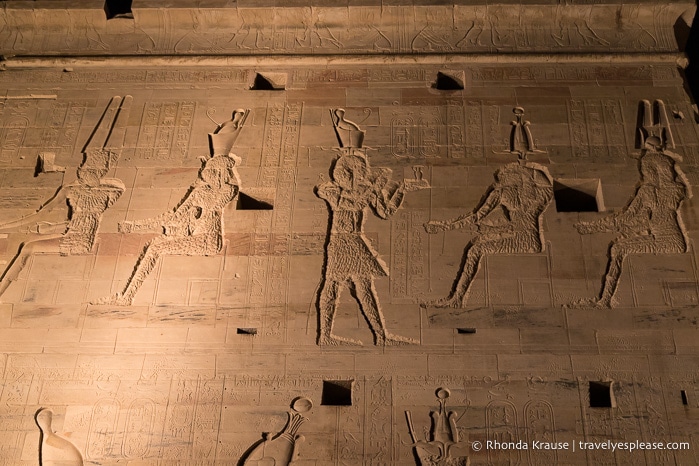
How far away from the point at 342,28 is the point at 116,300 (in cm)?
398

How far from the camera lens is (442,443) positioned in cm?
539

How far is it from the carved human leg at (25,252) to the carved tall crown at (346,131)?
3006mm

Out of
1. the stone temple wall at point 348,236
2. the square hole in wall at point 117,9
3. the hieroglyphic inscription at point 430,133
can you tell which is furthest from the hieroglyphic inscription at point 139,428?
the square hole in wall at point 117,9

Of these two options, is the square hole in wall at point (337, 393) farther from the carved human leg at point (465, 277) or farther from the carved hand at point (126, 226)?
the carved hand at point (126, 226)

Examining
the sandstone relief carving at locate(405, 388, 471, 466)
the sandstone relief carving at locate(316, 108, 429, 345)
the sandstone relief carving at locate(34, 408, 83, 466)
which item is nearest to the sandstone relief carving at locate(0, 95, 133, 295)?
the sandstone relief carving at locate(34, 408, 83, 466)

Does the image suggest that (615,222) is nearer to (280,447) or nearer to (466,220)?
(466,220)

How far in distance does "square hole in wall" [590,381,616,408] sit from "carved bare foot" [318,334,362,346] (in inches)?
81.0

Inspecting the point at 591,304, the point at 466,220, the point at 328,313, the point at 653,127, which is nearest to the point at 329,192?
the point at 328,313

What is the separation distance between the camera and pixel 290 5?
753cm

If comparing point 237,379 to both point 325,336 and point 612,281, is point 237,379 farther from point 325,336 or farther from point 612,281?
point 612,281

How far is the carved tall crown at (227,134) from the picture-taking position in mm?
6852

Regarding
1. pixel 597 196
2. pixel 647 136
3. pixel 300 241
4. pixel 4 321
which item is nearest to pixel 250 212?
pixel 300 241

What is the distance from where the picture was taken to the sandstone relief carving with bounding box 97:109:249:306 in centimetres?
623

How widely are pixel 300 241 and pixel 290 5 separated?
3.00m
